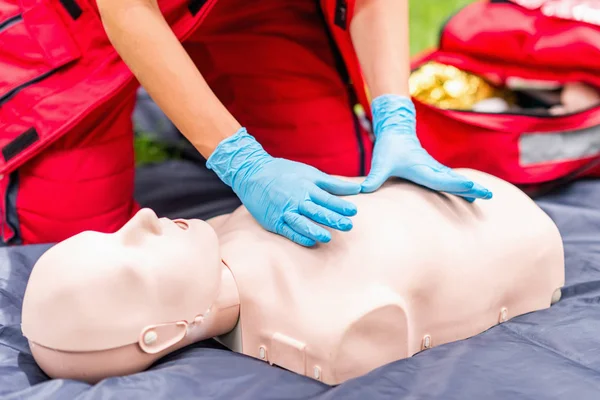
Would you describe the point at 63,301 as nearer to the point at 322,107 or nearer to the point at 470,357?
the point at 470,357

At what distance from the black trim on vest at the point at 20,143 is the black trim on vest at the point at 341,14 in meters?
0.59

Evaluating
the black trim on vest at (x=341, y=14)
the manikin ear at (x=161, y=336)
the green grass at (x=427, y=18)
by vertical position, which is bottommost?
the green grass at (x=427, y=18)

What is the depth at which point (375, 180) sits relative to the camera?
107 centimetres

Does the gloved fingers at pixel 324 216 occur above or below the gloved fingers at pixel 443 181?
above

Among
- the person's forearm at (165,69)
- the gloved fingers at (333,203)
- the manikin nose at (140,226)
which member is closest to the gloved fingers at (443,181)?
the gloved fingers at (333,203)

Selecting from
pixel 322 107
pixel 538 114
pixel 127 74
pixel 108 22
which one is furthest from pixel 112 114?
pixel 538 114

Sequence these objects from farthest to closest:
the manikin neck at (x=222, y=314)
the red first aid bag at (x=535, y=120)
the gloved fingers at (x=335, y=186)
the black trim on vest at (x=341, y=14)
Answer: the red first aid bag at (x=535, y=120), the black trim on vest at (x=341, y=14), the gloved fingers at (x=335, y=186), the manikin neck at (x=222, y=314)

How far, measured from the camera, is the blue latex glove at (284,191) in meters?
0.95

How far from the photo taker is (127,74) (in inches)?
49.7

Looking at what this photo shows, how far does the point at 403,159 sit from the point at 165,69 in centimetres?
38

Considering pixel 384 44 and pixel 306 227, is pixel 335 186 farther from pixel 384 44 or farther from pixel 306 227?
pixel 384 44

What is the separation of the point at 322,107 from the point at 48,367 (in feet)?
2.82

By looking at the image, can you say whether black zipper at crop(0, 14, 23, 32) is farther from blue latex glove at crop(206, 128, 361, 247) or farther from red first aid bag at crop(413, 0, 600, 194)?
red first aid bag at crop(413, 0, 600, 194)

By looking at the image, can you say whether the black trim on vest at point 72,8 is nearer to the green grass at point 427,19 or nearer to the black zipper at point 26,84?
the black zipper at point 26,84
